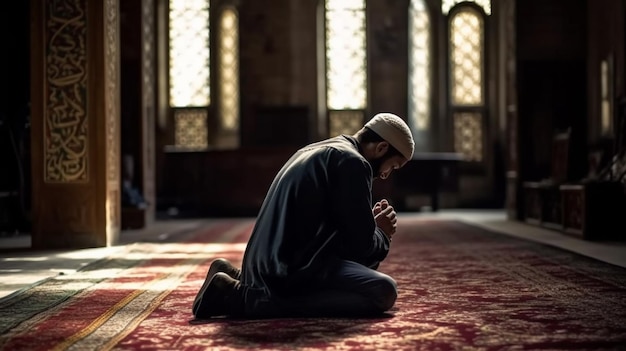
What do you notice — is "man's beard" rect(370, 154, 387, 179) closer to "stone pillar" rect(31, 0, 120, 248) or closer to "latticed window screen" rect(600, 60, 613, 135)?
"stone pillar" rect(31, 0, 120, 248)

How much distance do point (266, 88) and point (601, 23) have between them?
653 cm

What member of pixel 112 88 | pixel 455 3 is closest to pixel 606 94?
pixel 112 88

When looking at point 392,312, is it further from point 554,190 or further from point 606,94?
point 606,94

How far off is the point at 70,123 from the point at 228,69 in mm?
8844

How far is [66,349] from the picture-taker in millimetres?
3070

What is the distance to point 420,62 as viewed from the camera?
16328 millimetres

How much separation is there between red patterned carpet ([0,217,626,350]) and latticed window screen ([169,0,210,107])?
1011cm

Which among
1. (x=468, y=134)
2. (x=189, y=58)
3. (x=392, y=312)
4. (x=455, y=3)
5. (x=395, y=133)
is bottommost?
(x=392, y=312)

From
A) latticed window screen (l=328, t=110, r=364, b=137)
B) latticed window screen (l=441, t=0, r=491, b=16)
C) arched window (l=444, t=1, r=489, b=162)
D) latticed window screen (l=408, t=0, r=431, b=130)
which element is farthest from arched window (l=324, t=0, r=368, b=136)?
arched window (l=444, t=1, r=489, b=162)

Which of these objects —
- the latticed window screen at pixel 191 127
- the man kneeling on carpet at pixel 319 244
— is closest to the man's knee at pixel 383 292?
the man kneeling on carpet at pixel 319 244

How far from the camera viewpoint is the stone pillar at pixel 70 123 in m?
7.66

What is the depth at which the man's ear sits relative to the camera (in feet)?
12.4

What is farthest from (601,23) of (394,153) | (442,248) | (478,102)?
(394,153)

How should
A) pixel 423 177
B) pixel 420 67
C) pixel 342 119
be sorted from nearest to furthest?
pixel 423 177, pixel 342 119, pixel 420 67
